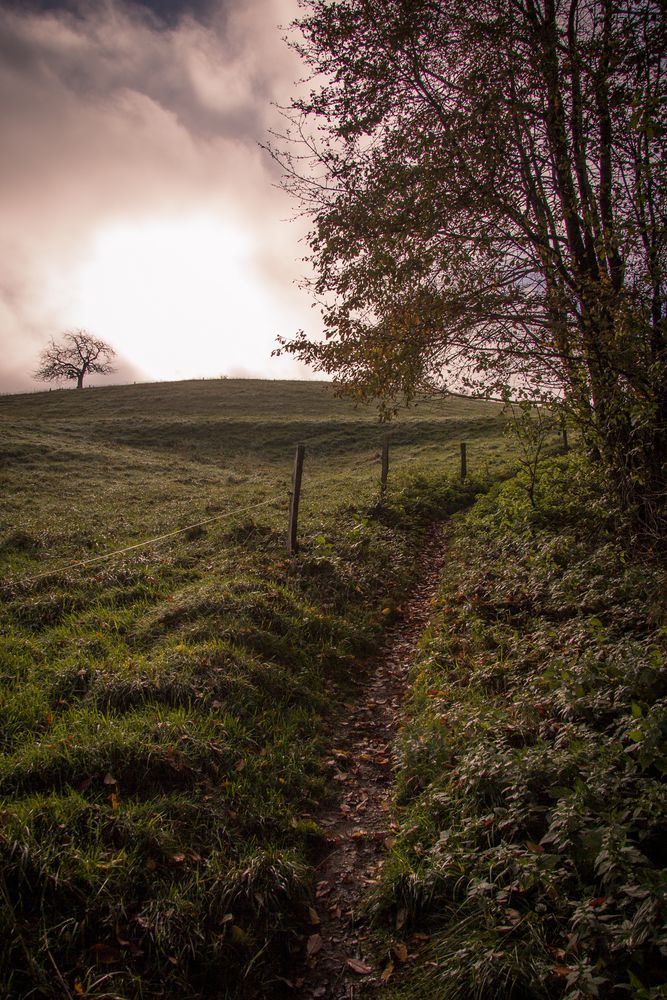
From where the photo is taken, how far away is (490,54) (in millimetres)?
8664

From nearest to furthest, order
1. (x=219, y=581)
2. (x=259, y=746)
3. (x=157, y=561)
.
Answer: (x=259, y=746) < (x=219, y=581) < (x=157, y=561)

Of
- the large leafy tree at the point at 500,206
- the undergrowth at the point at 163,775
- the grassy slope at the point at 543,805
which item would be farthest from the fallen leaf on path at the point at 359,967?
the large leafy tree at the point at 500,206

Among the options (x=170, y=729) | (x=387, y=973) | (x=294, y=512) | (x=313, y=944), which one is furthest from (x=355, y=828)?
(x=294, y=512)

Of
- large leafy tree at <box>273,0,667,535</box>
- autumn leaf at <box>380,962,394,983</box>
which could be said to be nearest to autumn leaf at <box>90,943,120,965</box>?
autumn leaf at <box>380,962,394,983</box>

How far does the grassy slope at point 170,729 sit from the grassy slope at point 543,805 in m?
1.24

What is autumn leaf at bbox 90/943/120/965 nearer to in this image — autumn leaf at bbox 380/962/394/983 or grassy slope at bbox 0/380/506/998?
grassy slope at bbox 0/380/506/998

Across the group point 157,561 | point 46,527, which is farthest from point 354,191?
point 46,527

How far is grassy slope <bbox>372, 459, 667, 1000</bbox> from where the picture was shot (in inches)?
129

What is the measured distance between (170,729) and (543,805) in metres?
3.63

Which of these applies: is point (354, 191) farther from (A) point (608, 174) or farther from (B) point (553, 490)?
(B) point (553, 490)

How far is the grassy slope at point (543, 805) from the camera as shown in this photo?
3.27m

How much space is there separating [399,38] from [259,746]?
1113 centimetres

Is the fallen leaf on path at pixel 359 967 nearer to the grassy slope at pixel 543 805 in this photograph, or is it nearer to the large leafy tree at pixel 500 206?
the grassy slope at pixel 543 805

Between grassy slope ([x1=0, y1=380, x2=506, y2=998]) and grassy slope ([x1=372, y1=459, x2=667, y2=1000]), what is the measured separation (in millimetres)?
1239
